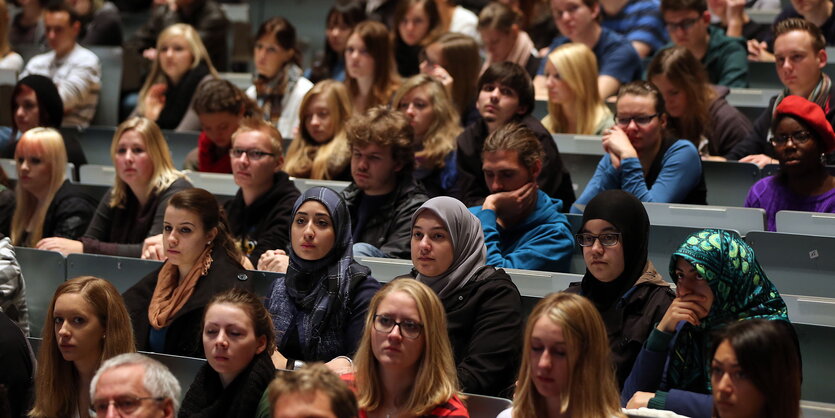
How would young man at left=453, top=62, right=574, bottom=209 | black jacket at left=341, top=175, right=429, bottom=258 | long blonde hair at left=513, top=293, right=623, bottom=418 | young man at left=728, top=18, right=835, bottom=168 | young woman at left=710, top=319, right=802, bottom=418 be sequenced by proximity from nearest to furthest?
1. young woman at left=710, top=319, right=802, bottom=418
2. long blonde hair at left=513, top=293, right=623, bottom=418
3. black jacket at left=341, top=175, right=429, bottom=258
4. young man at left=453, top=62, right=574, bottom=209
5. young man at left=728, top=18, right=835, bottom=168

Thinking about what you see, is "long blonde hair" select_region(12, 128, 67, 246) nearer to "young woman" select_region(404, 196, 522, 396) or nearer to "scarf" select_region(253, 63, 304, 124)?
→ "scarf" select_region(253, 63, 304, 124)

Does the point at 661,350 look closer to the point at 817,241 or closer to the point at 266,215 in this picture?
the point at 817,241

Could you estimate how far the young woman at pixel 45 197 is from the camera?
4625 millimetres

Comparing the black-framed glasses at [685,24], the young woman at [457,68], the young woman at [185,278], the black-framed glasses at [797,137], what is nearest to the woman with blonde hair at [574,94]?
the young woman at [457,68]

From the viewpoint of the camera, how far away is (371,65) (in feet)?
17.6

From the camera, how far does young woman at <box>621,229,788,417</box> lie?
9.25ft

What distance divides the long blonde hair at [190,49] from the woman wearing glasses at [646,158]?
2629 mm

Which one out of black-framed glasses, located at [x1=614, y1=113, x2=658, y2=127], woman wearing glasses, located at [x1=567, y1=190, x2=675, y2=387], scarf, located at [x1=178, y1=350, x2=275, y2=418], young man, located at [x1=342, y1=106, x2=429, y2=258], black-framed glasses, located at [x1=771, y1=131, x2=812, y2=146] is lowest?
scarf, located at [x1=178, y1=350, x2=275, y2=418]

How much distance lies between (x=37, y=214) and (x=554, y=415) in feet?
9.08

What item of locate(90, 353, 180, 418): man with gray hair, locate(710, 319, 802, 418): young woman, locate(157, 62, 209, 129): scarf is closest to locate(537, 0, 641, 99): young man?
locate(157, 62, 209, 129): scarf

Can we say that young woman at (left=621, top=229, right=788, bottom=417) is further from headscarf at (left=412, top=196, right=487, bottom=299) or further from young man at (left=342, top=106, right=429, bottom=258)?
young man at (left=342, top=106, right=429, bottom=258)

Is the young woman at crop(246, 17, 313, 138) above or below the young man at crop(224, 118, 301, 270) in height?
above

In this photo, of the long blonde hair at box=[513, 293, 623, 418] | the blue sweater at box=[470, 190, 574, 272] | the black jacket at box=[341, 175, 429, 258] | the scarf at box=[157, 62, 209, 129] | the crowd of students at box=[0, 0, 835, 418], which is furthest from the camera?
the scarf at box=[157, 62, 209, 129]

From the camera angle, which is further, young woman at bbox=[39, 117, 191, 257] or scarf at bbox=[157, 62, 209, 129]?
scarf at bbox=[157, 62, 209, 129]
